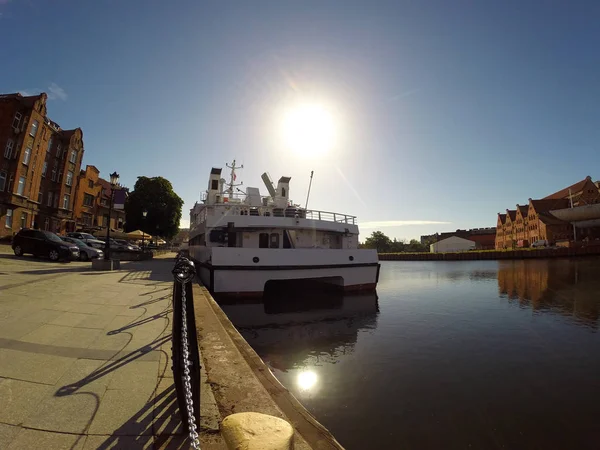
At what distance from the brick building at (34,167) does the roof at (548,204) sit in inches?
3727

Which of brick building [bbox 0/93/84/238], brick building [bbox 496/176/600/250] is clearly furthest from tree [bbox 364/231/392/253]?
brick building [bbox 0/93/84/238]

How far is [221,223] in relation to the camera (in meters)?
15.6

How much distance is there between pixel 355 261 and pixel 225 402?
1488cm

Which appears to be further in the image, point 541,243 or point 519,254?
point 541,243

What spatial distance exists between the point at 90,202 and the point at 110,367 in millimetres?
48554

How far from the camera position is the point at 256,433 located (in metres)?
1.95

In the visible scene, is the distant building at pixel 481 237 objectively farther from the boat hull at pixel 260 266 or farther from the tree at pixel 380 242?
the boat hull at pixel 260 266

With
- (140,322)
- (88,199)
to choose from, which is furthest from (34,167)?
(140,322)

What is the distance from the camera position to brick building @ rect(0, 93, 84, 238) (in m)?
26.2

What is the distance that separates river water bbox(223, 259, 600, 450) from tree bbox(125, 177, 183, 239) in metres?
32.7

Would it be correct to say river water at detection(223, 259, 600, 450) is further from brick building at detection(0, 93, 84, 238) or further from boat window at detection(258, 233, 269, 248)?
brick building at detection(0, 93, 84, 238)

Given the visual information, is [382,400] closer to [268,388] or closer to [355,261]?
[268,388]

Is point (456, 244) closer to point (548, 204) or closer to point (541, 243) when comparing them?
point (548, 204)

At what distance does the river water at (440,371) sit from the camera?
4.62 m
